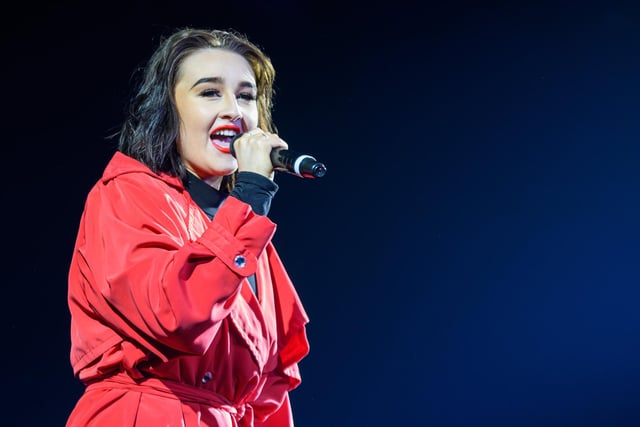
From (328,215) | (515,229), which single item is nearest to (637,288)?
(515,229)

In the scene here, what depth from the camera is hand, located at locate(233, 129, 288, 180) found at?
49.4 inches

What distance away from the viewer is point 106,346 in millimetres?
1250

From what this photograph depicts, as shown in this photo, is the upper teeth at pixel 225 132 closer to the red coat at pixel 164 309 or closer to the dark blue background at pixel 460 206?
the red coat at pixel 164 309

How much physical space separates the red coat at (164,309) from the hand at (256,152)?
8cm

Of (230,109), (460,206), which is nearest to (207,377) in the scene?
(230,109)

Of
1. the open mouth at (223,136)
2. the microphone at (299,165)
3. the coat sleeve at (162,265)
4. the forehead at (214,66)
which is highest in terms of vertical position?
the forehead at (214,66)

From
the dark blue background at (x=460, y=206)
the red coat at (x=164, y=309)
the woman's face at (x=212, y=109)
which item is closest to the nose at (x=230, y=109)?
the woman's face at (x=212, y=109)

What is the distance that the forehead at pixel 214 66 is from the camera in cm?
149

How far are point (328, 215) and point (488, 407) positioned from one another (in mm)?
818

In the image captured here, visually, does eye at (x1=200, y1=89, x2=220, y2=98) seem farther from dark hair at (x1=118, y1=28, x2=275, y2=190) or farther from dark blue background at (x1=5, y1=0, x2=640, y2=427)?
dark blue background at (x1=5, y1=0, x2=640, y2=427)

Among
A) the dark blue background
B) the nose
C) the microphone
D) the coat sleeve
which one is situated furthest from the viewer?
the dark blue background

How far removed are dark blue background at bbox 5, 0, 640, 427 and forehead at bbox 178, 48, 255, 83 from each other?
1.11 m

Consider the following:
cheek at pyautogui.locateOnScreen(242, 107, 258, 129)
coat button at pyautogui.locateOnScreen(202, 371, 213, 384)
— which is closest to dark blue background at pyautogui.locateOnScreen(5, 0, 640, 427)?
cheek at pyautogui.locateOnScreen(242, 107, 258, 129)

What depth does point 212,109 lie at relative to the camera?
146 cm
